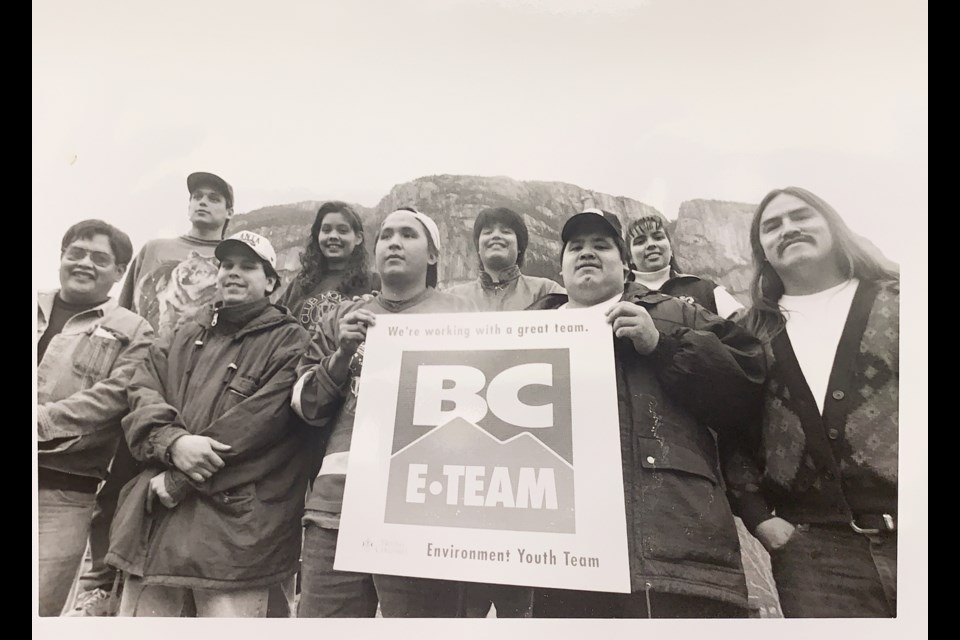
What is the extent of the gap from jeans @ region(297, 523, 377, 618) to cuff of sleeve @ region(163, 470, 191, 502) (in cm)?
38

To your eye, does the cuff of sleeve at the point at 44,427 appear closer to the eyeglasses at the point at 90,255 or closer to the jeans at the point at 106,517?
the jeans at the point at 106,517

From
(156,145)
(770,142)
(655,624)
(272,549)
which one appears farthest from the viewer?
(156,145)

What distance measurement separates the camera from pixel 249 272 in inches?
64.5

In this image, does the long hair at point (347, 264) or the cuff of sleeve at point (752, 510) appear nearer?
the cuff of sleeve at point (752, 510)

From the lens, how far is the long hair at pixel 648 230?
1.52 m

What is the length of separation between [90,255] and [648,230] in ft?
5.50

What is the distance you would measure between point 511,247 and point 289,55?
3.01ft

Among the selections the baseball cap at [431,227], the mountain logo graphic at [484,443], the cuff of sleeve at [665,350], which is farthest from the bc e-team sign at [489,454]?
the baseball cap at [431,227]

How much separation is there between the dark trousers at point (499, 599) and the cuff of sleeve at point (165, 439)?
0.89 m

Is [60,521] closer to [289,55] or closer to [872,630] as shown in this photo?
[289,55]

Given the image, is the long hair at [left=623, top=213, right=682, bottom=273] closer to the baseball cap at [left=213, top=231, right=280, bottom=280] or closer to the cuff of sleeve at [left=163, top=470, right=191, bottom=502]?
the baseball cap at [left=213, top=231, right=280, bottom=280]

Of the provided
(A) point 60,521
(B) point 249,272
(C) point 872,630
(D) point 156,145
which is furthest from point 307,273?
(C) point 872,630

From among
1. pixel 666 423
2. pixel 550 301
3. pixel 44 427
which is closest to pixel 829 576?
pixel 666 423

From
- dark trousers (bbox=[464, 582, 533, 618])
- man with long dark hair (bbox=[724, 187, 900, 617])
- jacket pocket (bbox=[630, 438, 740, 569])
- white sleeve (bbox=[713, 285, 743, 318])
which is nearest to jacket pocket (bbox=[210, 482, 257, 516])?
dark trousers (bbox=[464, 582, 533, 618])
